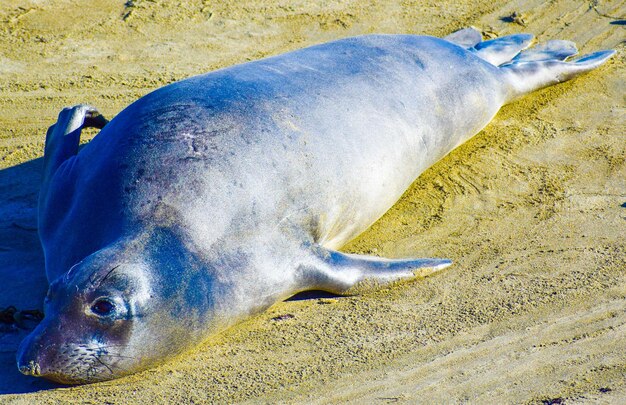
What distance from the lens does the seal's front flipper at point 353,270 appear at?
4816mm

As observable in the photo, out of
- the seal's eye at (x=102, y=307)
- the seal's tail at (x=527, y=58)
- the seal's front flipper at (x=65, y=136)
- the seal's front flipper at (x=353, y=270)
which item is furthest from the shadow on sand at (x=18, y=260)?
the seal's tail at (x=527, y=58)

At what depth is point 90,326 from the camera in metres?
3.96

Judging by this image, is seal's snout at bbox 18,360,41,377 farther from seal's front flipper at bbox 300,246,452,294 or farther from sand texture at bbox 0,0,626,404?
seal's front flipper at bbox 300,246,452,294

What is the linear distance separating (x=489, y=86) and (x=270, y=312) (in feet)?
9.24

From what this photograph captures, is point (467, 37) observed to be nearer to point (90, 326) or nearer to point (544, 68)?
point (544, 68)

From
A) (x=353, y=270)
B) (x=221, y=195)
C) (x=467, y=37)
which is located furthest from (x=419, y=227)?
(x=467, y=37)

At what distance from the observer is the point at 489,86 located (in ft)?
22.0

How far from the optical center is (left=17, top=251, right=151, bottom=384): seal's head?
156 inches

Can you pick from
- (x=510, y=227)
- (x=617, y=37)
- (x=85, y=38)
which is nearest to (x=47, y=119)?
(x=85, y=38)

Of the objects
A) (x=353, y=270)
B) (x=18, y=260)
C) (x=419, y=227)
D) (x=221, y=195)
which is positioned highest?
(x=221, y=195)

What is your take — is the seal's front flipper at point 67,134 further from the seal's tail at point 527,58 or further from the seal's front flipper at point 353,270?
the seal's tail at point 527,58

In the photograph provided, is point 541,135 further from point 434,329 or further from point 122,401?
point 122,401

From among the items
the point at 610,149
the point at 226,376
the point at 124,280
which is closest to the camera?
the point at 124,280

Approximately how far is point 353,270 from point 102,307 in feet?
4.89
